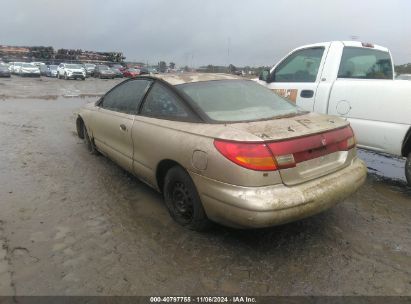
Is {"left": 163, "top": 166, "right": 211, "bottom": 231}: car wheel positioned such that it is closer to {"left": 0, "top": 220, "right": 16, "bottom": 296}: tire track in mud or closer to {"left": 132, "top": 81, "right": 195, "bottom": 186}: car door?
{"left": 132, "top": 81, "right": 195, "bottom": 186}: car door

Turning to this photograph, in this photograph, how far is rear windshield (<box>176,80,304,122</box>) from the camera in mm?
3557

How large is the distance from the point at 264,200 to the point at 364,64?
371cm

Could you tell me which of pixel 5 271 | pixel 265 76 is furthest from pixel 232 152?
pixel 265 76

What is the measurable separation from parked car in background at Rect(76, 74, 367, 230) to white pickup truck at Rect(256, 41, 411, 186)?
1.07m

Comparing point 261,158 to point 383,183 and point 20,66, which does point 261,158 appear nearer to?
point 383,183

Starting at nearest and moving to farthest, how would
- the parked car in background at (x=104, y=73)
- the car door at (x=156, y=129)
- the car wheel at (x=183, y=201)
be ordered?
1. the car wheel at (x=183, y=201)
2. the car door at (x=156, y=129)
3. the parked car in background at (x=104, y=73)

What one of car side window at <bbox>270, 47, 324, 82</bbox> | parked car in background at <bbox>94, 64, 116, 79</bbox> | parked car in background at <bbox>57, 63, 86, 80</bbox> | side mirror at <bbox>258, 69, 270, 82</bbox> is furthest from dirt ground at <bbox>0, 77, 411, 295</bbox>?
parked car in background at <bbox>94, 64, 116, 79</bbox>

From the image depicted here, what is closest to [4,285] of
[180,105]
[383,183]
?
[180,105]

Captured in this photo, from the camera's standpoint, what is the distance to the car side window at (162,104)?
3.67 m

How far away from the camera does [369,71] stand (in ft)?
18.2

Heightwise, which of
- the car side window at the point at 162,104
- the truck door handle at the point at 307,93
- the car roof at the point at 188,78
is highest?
the car roof at the point at 188,78

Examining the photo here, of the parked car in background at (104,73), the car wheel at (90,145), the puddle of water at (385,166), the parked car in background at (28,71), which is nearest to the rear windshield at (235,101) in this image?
the puddle of water at (385,166)

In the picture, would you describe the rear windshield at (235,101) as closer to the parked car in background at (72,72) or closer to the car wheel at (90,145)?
the car wheel at (90,145)

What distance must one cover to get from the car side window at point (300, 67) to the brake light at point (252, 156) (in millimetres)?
3014
